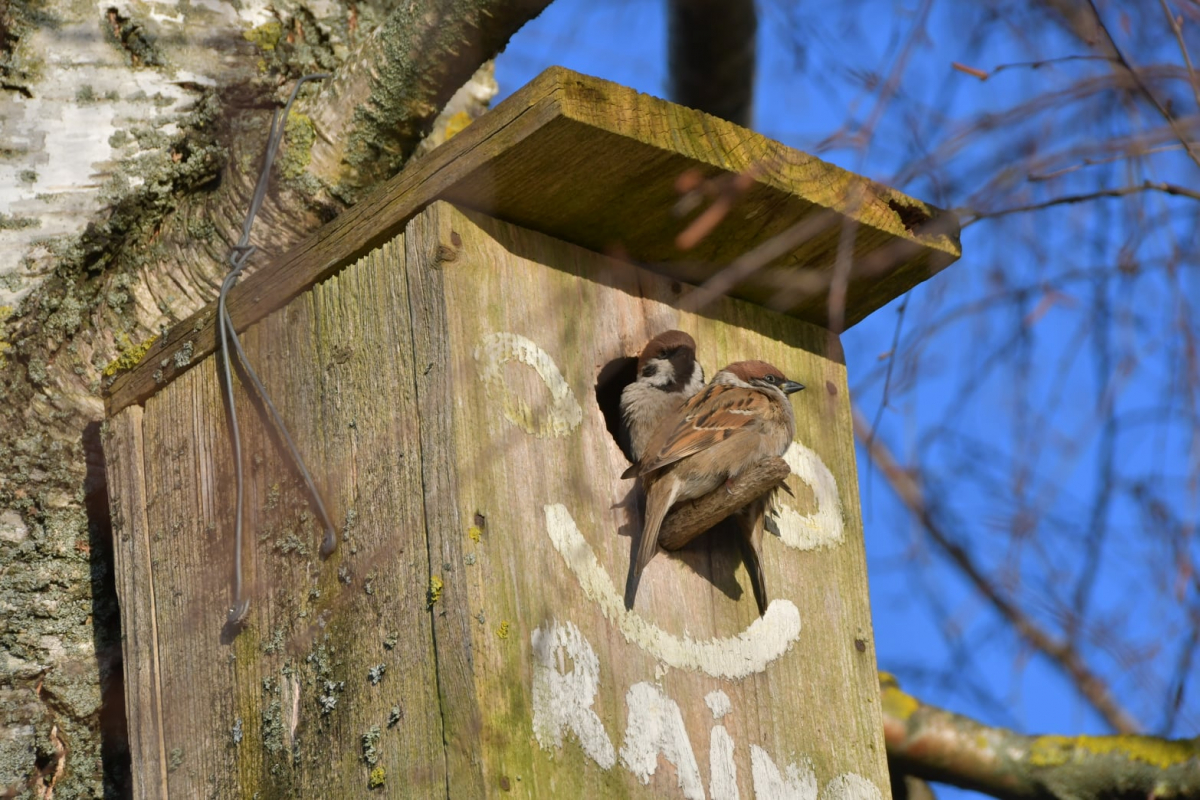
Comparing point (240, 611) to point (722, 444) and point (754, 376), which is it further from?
point (754, 376)

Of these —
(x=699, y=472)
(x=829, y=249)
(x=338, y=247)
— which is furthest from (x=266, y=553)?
(x=829, y=249)

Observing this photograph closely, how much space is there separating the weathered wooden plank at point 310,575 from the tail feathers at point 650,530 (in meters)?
0.37

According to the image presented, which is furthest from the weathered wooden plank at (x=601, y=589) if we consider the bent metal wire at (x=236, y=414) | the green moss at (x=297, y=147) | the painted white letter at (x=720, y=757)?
the green moss at (x=297, y=147)

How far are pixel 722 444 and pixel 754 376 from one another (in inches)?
7.6

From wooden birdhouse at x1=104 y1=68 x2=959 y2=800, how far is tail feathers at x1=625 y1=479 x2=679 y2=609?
1.1 inches

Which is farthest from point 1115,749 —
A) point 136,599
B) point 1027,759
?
point 136,599

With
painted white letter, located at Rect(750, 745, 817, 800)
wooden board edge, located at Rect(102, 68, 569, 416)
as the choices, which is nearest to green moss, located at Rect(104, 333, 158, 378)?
wooden board edge, located at Rect(102, 68, 569, 416)

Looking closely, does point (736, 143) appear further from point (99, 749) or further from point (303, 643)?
point (99, 749)

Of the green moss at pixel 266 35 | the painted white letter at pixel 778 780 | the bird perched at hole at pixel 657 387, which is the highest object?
the green moss at pixel 266 35

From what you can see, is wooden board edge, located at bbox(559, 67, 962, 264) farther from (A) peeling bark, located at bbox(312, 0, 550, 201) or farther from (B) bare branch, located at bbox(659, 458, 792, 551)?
(A) peeling bark, located at bbox(312, 0, 550, 201)

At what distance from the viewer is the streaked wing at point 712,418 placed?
7.80 ft

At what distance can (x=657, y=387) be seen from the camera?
2.52 meters

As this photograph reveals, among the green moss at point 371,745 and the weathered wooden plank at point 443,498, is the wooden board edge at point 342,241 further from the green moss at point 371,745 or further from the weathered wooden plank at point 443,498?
the green moss at point 371,745

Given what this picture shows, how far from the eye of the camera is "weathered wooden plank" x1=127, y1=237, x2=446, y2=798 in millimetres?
1999
